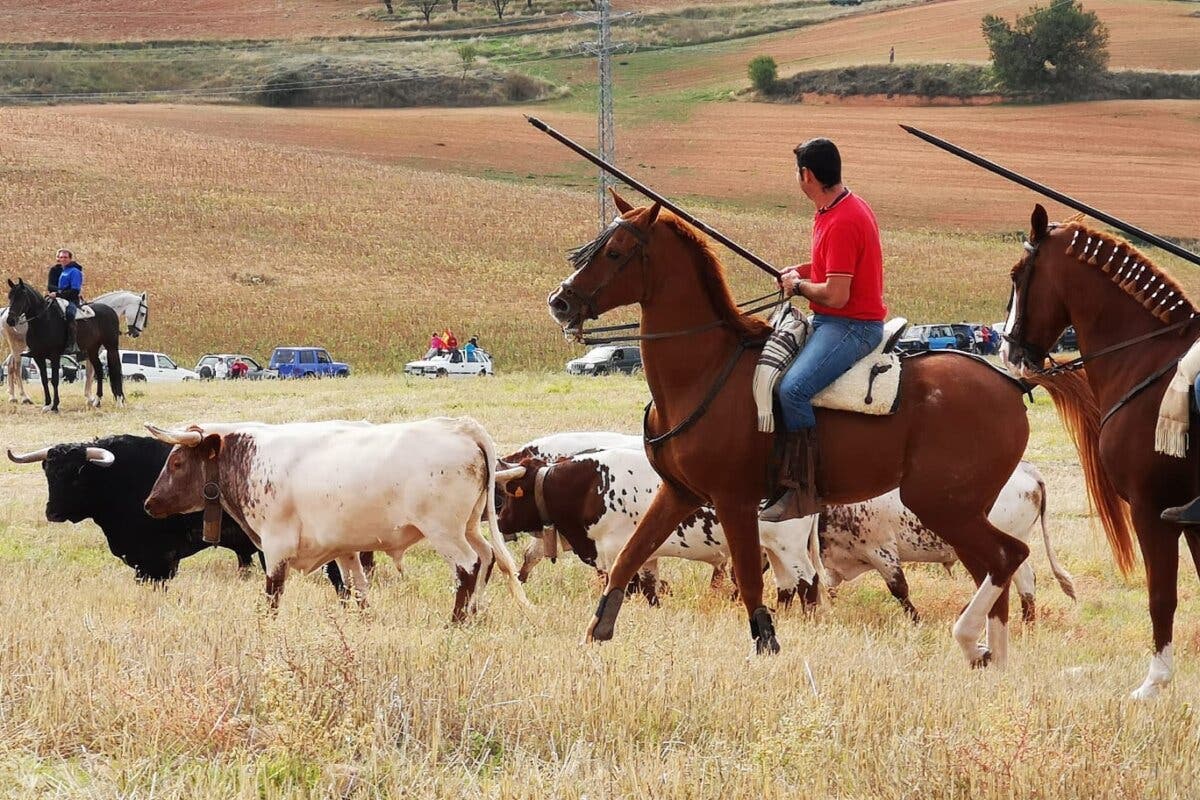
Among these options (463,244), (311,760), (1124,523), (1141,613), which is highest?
(311,760)

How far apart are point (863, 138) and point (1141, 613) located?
89.0m

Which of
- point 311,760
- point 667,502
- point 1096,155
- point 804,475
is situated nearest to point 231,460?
point 667,502

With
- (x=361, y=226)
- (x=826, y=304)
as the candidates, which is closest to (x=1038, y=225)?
(x=826, y=304)

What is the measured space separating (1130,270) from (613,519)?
5157mm

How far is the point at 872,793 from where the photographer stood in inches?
212

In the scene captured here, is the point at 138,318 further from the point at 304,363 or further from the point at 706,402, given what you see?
the point at 706,402

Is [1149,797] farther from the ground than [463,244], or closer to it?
farther from the ground

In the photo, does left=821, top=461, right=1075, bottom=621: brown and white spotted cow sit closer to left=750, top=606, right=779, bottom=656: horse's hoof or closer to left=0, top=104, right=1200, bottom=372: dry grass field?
left=750, top=606, right=779, bottom=656: horse's hoof

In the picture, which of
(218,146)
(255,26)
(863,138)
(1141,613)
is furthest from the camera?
(255,26)

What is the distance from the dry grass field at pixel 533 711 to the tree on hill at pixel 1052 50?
105146 mm

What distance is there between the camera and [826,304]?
8586 mm

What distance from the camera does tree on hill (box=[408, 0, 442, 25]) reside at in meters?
149

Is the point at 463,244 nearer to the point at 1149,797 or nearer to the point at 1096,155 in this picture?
the point at 1096,155

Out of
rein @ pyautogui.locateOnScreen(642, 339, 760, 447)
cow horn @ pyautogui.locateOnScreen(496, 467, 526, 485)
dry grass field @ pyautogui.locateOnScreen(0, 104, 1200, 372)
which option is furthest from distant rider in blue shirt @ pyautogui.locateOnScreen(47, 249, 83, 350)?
rein @ pyautogui.locateOnScreen(642, 339, 760, 447)
